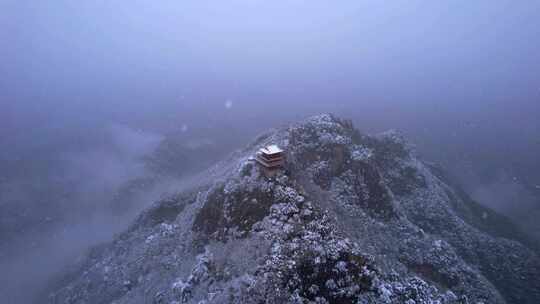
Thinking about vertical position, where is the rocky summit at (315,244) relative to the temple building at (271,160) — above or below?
below

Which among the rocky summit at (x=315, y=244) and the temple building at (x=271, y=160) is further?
the temple building at (x=271, y=160)

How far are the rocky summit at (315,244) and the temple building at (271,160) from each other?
2.75 feet

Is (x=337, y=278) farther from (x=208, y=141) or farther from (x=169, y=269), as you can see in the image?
(x=208, y=141)

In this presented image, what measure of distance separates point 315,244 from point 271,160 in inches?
342

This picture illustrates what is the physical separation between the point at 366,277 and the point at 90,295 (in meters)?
30.7

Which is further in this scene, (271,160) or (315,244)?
(271,160)

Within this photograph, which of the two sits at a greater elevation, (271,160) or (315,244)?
(271,160)

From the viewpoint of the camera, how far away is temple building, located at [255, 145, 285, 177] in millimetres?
27344

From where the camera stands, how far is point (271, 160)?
1077 inches

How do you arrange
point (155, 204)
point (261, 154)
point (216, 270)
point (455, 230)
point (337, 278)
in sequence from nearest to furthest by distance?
point (337, 278)
point (216, 270)
point (261, 154)
point (455, 230)
point (155, 204)

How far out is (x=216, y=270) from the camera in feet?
79.8

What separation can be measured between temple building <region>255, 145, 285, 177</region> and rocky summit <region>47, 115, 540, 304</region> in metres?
0.84

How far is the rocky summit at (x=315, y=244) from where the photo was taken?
69.7 ft

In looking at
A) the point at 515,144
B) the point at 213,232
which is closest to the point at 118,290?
the point at 213,232
